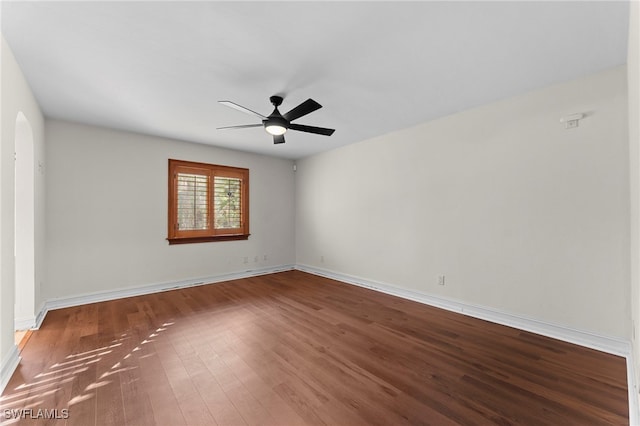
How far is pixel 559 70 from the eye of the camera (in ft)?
8.27

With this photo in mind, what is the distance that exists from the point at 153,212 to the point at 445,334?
464 centimetres

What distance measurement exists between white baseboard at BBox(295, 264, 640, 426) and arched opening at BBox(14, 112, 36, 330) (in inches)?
178

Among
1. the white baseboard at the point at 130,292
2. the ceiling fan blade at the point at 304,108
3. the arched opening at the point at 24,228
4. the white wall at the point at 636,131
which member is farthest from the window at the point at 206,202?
the white wall at the point at 636,131

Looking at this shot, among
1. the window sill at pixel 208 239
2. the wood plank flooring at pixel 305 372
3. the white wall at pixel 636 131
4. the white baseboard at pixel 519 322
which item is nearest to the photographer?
the white wall at pixel 636 131

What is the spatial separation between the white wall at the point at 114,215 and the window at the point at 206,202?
0.44 feet

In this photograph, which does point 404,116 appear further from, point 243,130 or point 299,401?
point 299,401

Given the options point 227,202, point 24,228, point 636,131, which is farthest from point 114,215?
point 636,131

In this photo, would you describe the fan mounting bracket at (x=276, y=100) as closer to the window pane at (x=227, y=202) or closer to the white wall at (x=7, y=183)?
the white wall at (x=7, y=183)

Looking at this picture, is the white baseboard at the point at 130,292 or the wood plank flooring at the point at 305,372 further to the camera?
the white baseboard at the point at 130,292

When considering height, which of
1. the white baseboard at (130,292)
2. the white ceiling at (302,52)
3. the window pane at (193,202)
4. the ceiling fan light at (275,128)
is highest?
the white ceiling at (302,52)

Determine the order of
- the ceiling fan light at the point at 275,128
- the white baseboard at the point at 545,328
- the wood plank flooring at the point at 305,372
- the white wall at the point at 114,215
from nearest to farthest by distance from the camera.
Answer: the wood plank flooring at the point at 305,372 → the white baseboard at the point at 545,328 → the ceiling fan light at the point at 275,128 → the white wall at the point at 114,215

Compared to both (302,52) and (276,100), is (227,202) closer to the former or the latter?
(276,100)

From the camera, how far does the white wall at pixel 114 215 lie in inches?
148

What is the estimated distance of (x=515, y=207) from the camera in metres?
3.06
